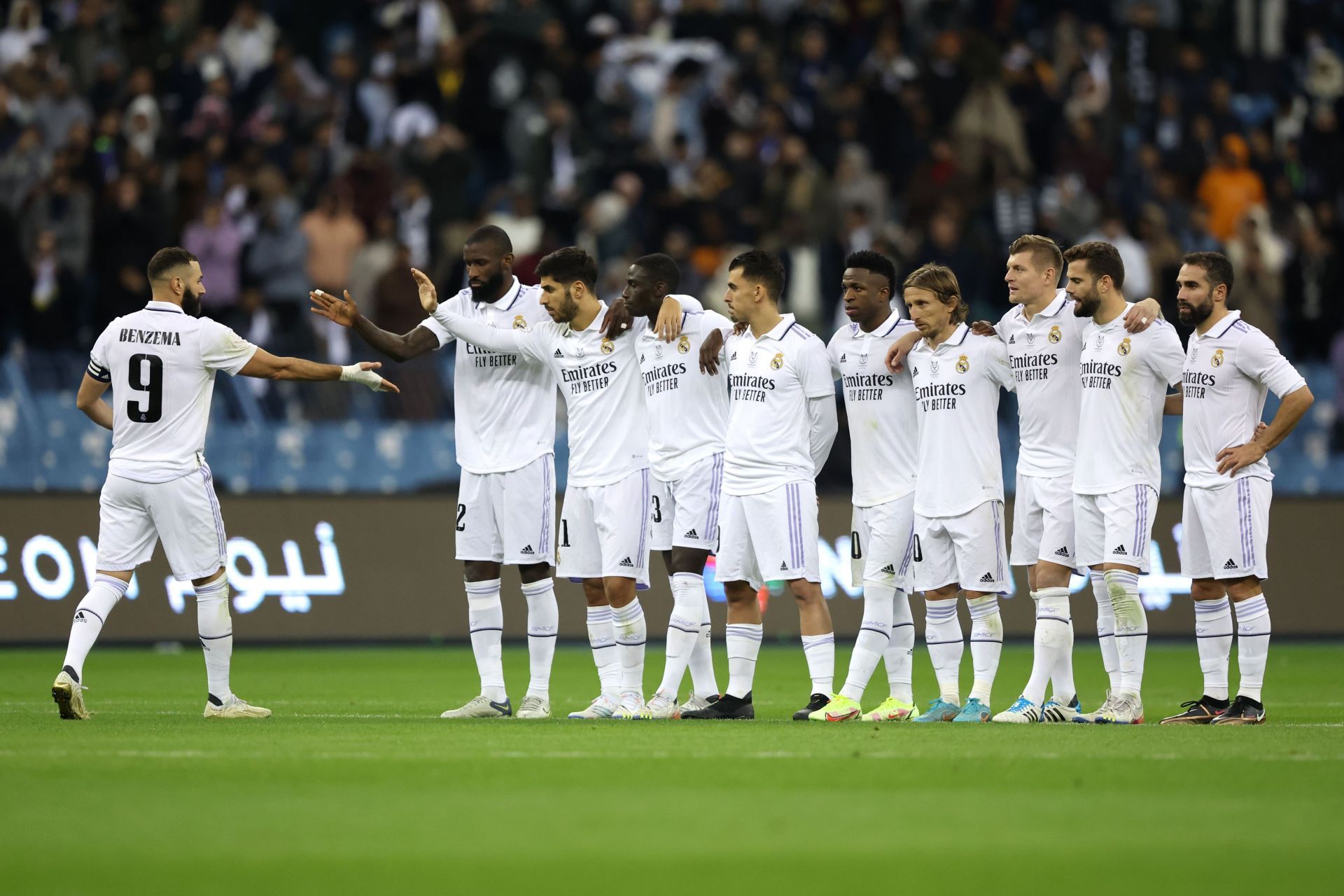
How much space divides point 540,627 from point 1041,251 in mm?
3864

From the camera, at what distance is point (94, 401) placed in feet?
37.7

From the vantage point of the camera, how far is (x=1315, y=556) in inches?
Result: 755

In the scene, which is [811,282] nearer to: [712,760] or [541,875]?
[712,760]

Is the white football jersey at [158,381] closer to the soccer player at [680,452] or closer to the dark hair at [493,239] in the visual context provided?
the dark hair at [493,239]

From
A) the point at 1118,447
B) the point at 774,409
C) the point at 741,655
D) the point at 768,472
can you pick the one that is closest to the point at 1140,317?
the point at 1118,447

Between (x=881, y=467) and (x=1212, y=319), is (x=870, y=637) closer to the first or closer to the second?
(x=881, y=467)

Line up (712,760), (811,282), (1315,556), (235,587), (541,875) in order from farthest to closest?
(811,282), (1315,556), (235,587), (712,760), (541,875)

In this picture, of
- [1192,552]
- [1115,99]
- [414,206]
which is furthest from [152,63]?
[1192,552]

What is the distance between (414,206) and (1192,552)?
12.5m

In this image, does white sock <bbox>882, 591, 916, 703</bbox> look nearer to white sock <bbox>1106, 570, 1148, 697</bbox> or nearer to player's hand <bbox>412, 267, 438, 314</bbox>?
white sock <bbox>1106, 570, 1148, 697</bbox>

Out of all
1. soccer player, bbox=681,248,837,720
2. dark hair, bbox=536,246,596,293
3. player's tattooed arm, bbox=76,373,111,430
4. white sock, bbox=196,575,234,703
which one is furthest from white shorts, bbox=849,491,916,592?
player's tattooed arm, bbox=76,373,111,430

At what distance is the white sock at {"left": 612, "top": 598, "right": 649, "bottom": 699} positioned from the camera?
1153 centimetres

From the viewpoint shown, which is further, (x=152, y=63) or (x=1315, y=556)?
(x=152, y=63)

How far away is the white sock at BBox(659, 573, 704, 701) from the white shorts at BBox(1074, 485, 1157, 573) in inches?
90.4
